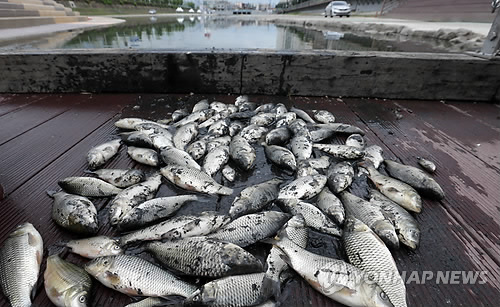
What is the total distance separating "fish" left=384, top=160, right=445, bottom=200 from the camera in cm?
217

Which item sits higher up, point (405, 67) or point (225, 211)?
point (405, 67)

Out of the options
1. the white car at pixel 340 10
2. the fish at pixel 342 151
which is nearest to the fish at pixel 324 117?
the fish at pixel 342 151

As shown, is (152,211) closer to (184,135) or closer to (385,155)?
(184,135)

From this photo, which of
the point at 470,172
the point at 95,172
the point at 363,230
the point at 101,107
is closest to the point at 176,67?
the point at 101,107

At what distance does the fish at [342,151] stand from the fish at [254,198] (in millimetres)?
929

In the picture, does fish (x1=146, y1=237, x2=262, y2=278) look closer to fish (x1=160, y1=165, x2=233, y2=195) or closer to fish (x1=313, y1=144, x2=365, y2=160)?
fish (x1=160, y1=165, x2=233, y2=195)

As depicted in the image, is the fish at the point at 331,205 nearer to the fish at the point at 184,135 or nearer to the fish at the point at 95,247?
the fish at the point at 95,247

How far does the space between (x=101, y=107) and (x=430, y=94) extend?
562 centimetres

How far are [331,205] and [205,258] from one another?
109cm

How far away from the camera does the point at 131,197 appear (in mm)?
2021

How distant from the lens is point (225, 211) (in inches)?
79.7

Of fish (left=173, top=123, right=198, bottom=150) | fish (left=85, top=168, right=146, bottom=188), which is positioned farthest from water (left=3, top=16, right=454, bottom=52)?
fish (left=85, top=168, right=146, bottom=188)

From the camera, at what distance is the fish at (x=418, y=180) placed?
85.3 inches

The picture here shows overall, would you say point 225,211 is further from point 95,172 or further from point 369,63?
point 369,63
